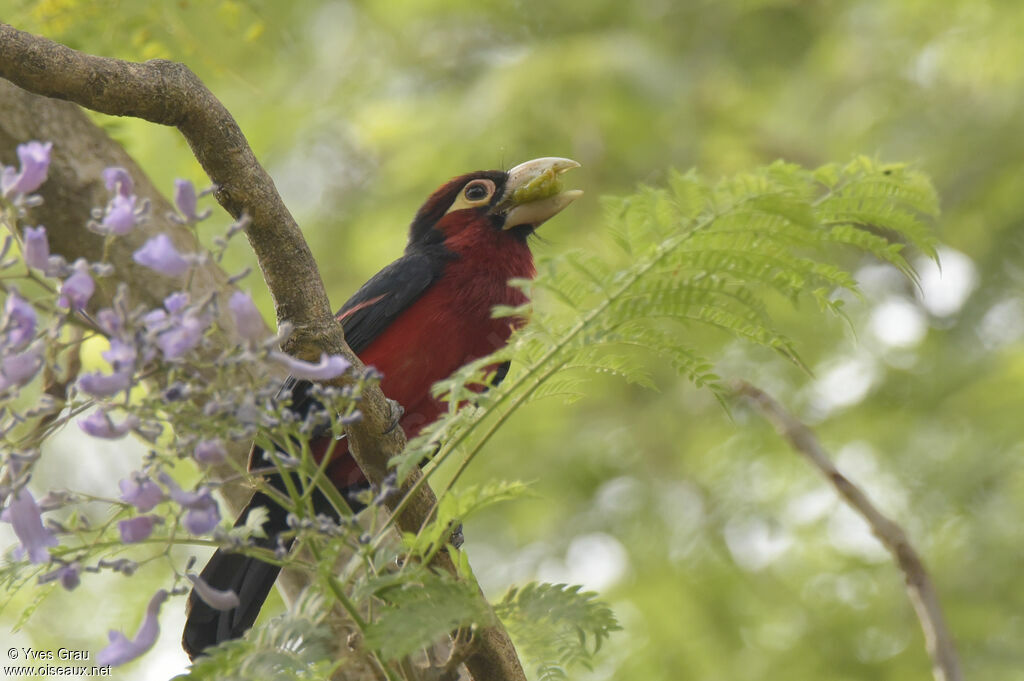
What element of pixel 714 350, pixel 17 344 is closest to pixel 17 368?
pixel 17 344

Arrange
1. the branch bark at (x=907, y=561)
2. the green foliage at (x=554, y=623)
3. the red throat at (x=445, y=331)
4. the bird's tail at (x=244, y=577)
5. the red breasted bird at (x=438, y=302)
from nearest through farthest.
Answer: the green foliage at (x=554, y=623) → the branch bark at (x=907, y=561) → the bird's tail at (x=244, y=577) → the red breasted bird at (x=438, y=302) → the red throat at (x=445, y=331)

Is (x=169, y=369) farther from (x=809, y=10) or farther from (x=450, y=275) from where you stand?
(x=809, y=10)

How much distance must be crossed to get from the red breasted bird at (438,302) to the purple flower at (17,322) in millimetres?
1896

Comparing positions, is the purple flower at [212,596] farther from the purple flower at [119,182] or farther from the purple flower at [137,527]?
the purple flower at [119,182]

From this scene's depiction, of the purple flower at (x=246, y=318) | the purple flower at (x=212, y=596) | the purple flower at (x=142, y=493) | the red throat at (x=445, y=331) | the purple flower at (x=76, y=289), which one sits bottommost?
the purple flower at (x=212, y=596)

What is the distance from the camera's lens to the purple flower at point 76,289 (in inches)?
61.3

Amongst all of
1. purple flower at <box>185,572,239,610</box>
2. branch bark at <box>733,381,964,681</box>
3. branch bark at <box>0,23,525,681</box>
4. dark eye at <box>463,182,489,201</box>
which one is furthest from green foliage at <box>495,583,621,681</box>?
dark eye at <box>463,182,489,201</box>

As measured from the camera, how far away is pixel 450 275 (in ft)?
13.2

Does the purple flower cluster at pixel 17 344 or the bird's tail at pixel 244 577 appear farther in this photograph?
the bird's tail at pixel 244 577

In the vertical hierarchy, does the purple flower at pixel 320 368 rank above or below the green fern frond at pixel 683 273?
below

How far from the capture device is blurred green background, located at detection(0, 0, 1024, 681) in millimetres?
6203

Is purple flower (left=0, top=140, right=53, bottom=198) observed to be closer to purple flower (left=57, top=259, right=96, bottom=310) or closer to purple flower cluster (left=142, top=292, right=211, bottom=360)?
purple flower (left=57, top=259, right=96, bottom=310)

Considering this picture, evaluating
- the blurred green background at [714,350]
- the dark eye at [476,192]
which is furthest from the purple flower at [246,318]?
the blurred green background at [714,350]

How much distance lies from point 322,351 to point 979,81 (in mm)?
7409
